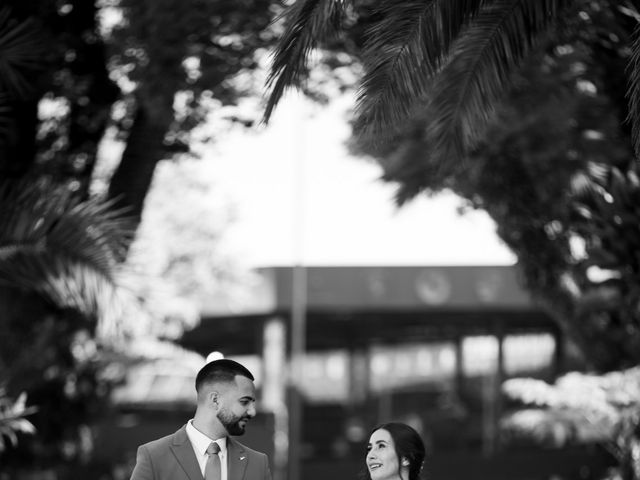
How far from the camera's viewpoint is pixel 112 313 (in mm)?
10328

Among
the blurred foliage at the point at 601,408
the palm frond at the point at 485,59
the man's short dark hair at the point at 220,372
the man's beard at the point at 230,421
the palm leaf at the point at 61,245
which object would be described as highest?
the man's short dark hair at the point at 220,372

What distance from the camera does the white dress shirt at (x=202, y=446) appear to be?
591cm

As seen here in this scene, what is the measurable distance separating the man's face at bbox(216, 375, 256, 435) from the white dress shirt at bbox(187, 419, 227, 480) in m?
0.13

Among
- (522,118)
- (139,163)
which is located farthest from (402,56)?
(139,163)

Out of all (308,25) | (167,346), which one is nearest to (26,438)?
(167,346)

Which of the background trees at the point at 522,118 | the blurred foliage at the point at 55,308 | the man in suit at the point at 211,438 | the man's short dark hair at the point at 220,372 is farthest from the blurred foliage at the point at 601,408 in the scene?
the man's short dark hair at the point at 220,372

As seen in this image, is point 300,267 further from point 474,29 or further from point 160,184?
point 474,29

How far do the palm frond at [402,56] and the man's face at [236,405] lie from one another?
3.09 m

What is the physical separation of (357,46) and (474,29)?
6.58m

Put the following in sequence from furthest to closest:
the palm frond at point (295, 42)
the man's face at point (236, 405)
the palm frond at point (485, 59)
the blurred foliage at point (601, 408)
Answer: the blurred foliage at point (601, 408), the palm frond at point (485, 59), the palm frond at point (295, 42), the man's face at point (236, 405)

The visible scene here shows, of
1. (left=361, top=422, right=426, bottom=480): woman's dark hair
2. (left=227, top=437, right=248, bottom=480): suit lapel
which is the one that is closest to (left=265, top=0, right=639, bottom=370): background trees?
(left=361, top=422, right=426, bottom=480): woman's dark hair

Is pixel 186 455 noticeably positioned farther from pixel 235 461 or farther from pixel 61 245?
pixel 61 245

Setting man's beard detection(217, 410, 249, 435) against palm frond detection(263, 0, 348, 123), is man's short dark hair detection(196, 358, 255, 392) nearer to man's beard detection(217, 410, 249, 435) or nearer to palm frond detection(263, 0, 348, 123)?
man's beard detection(217, 410, 249, 435)

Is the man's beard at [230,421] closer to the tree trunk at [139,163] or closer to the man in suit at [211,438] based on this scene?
the man in suit at [211,438]
